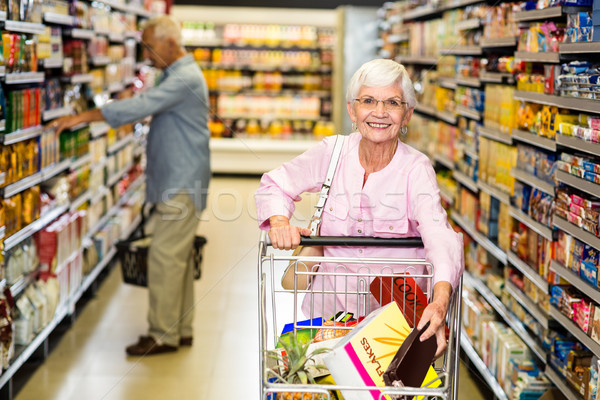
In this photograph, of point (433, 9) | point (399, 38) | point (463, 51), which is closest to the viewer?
point (463, 51)

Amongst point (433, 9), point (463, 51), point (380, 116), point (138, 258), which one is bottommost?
point (138, 258)

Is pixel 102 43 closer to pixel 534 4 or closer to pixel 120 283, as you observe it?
pixel 120 283

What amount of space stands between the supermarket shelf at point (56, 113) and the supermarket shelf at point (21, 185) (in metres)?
0.35

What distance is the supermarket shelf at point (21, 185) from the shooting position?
3.82 metres

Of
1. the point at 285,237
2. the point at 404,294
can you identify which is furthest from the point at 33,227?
the point at 404,294

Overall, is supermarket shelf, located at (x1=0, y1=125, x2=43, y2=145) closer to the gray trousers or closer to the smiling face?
the gray trousers

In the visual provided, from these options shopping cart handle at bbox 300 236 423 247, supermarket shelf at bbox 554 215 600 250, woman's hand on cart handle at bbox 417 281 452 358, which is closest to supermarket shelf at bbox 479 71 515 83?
supermarket shelf at bbox 554 215 600 250

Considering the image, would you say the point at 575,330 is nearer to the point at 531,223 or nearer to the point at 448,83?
the point at 531,223

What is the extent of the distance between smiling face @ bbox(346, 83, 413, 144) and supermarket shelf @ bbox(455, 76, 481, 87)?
2.55m

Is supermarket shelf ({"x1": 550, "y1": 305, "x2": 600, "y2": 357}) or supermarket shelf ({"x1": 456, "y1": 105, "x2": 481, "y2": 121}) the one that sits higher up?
supermarket shelf ({"x1": 456, "y1": 105, "x2": 481, "y2": 121})

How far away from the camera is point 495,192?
4414mm

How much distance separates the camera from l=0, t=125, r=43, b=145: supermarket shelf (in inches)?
151

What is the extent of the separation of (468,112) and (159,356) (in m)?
2.56

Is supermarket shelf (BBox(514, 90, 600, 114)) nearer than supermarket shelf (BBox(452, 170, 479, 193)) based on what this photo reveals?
Yes
